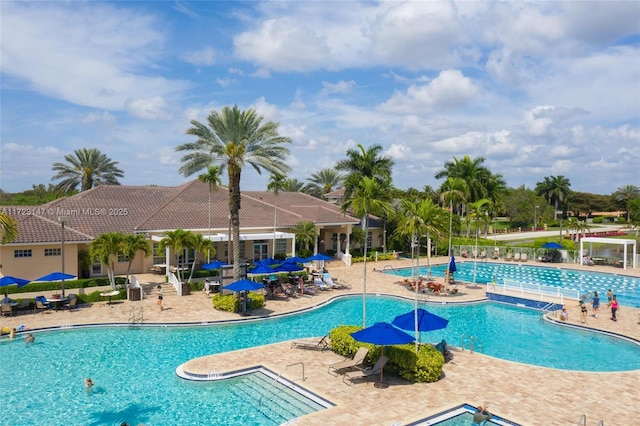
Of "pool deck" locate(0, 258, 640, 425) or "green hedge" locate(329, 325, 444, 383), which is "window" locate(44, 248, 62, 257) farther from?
"green hedge" locate(329, 325, 444, 383)

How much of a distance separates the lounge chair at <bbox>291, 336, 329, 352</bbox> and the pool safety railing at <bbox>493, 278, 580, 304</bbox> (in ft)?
51.5

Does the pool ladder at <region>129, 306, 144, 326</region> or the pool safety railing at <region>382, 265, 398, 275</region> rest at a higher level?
the pool safety railing at <region>382, 265, 398, 275</region>

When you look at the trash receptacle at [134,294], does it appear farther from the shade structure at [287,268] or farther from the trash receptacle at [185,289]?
the shade structure at [287,268]

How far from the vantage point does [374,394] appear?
15.0 metres

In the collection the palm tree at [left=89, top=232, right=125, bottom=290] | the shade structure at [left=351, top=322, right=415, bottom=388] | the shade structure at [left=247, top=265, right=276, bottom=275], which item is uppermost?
the palm tree at [left=89, top=232, right=125, bottom=290]

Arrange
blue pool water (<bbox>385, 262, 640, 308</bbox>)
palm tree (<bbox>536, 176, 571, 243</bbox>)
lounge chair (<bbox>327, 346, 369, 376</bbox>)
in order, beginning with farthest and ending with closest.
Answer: palm tree (<bbox>536, 176, 571, 243</bbox>) → blue pool water (<bbox>385, 262, 640, 308</bbox>) → lounge chair (<bbox>327, 346, 369, 376</bbox>)

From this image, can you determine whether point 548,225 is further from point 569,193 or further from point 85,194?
point 85,194

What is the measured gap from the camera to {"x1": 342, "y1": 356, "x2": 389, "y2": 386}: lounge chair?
52.5 ft

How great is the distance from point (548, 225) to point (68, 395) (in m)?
103

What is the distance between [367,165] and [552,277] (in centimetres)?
2042

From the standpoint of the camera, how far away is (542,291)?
95.6 feet

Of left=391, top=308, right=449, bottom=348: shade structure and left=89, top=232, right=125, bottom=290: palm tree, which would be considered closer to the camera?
left=391, top=308, right=449, bottom=348: shade structure

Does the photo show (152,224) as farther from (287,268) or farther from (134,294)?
(287,268)

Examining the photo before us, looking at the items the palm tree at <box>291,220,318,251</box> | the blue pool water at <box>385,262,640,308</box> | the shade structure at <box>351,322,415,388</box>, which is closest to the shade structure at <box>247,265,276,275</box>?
the palm tree at <box>291,220,318,251</box>
